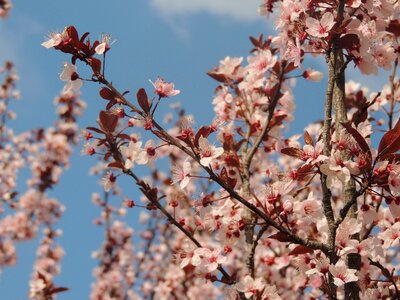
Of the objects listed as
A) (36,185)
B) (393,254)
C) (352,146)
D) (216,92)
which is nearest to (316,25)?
(352,146)

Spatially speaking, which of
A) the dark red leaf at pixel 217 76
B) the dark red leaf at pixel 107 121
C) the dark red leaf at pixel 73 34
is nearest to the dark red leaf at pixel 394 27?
the dark red leaf at pixel 217 76

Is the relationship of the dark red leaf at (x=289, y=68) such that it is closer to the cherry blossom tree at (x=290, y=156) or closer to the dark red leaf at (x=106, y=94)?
the cherry blossom tree at (x=290, y=156)

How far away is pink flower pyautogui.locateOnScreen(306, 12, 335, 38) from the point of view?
2.26 m

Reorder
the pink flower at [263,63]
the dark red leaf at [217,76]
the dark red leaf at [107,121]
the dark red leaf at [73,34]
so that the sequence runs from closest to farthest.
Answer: the dark red leaf at [73,34] < the dark red leaf at [107,121] < the pink flower at [263,63] < the dark red leaf at [217,76]

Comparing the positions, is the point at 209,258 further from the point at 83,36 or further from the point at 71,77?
the point at 83,36

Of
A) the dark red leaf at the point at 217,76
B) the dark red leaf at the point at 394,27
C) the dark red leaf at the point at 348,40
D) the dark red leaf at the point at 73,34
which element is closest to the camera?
the dark red leaf at the point at 73,34

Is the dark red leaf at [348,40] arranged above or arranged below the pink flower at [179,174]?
above

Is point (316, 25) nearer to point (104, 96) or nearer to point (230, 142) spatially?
point (104, 96)

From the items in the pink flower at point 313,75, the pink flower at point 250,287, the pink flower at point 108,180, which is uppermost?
the pink flower at point 313,75

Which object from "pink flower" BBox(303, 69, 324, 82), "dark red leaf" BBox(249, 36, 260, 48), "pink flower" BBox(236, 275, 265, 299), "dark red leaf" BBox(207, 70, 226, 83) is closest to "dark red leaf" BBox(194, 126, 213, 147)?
"pink flower" BBox(236, 275, 265, 299)

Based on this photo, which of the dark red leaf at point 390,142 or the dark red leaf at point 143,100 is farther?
the dark red leaf at point 143,100

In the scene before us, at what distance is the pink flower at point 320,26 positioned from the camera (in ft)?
7.41

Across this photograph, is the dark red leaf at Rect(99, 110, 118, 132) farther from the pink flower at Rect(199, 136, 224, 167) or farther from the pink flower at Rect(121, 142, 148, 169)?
the pink flower at Rect(199, 136, 224, 167)

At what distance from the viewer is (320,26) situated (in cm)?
229
